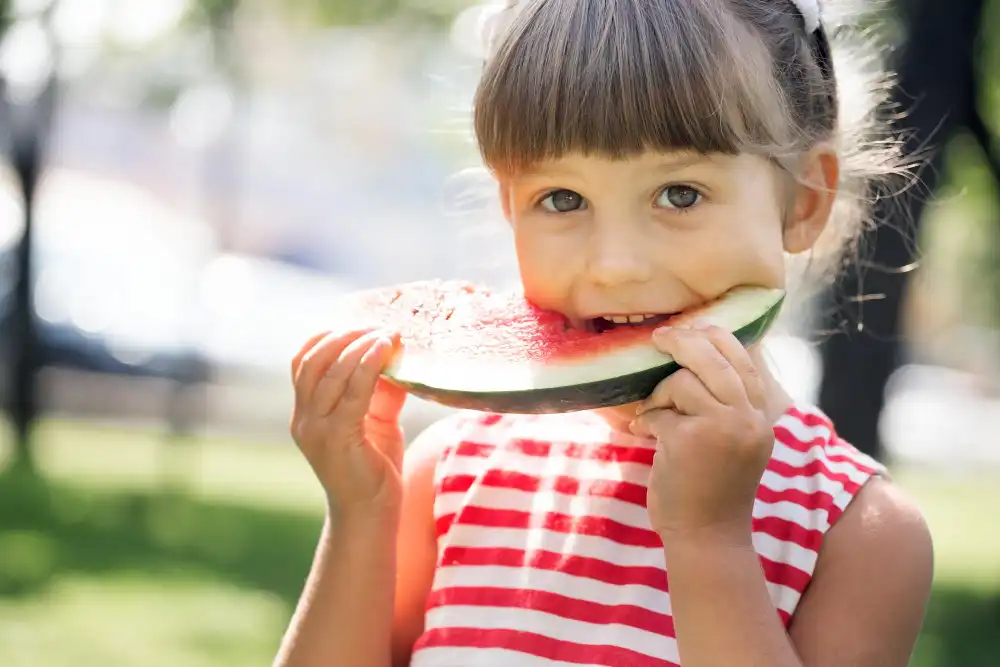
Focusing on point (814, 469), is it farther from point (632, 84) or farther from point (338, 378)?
point (338, 378)

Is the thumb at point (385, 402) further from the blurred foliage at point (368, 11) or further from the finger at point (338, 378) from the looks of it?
the blurred foliage at point (368, 11)

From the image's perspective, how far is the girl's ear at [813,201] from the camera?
2158 millimetres

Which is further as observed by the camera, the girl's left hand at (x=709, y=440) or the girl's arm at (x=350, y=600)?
the girl's arm at (x=350, y=600)

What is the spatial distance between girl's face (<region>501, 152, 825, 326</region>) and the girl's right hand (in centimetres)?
32

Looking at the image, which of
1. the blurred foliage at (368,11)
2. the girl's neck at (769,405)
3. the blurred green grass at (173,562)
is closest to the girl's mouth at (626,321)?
the girl's neck at (769,405)

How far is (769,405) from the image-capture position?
6.90 feet

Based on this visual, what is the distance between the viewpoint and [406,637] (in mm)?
2240

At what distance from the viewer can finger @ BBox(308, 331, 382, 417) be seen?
6.73ft

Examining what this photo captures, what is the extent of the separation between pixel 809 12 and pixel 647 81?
458 mm

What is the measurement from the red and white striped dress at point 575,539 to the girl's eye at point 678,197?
1.40 feet

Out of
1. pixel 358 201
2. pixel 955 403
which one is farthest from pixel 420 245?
pixel 955 403

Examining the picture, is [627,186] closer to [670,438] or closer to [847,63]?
[670,438]

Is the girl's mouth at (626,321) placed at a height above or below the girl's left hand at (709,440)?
above

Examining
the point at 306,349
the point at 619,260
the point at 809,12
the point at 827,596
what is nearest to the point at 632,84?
the point at 619,260
